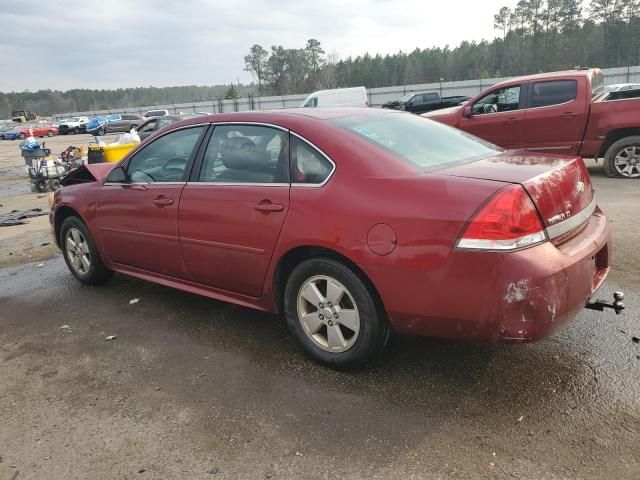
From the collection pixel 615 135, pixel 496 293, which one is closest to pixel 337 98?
pixel 615 135

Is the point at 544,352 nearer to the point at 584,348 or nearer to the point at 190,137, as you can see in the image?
the point at 584,348

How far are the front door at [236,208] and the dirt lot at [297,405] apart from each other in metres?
0.53

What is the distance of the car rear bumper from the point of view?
242cm

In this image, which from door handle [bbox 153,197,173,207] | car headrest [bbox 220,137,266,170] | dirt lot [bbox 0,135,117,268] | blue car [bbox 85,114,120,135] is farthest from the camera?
blue car [bbox 85,114,120,135]

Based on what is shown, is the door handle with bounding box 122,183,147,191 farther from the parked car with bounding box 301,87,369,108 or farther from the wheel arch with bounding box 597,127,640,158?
the parked car with bounding box 301,87,369,108

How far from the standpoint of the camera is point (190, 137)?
3949mm

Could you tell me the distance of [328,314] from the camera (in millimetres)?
3059

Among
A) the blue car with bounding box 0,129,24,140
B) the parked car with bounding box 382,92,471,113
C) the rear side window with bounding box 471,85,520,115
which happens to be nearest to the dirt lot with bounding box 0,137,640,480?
the rear side window with bounding box 471,85,520,115

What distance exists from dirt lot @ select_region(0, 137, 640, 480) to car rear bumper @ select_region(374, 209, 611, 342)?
44 centimetres

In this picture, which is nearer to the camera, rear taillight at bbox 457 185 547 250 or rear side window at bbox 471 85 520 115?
rear taillight at bbox 457 185 547 250

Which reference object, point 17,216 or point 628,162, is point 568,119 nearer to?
point 628,162

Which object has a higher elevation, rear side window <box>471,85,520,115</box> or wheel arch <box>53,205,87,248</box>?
rear side window <box>471,85,520,115</box>

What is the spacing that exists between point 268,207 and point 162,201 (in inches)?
44.3

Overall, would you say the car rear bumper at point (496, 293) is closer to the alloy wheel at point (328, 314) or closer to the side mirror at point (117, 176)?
the alloy wheel at point (328, 314)
